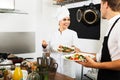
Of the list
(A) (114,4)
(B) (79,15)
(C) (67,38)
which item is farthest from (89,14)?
(A) (114,4)

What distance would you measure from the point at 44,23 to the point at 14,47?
0.69 meters

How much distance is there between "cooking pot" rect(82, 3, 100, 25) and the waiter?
43.2 inches

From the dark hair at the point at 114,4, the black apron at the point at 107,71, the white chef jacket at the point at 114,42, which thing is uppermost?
the dark hair at the point at 114,4

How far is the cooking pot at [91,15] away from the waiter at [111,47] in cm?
110

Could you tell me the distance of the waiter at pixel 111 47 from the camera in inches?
52.3

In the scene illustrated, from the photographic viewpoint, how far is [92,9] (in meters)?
2.61

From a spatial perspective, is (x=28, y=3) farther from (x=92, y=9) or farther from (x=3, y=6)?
(x=92, y=9)

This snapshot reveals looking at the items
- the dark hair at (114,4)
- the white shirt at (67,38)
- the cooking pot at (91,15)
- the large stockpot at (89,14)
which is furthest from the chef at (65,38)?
the dark hair at (114,4)

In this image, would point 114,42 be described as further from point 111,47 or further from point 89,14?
point 89,14

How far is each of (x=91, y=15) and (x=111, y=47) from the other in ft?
4.27

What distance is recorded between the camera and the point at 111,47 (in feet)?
4.53

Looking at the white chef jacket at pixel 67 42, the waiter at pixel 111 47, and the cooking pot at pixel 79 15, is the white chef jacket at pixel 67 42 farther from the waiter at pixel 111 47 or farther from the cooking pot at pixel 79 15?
the waiter at pixel 111 47

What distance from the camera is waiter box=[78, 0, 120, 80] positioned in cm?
133

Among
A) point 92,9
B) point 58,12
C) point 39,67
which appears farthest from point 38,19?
point 39,67
